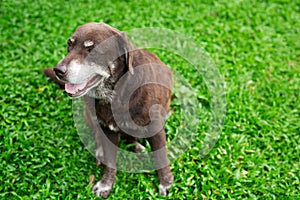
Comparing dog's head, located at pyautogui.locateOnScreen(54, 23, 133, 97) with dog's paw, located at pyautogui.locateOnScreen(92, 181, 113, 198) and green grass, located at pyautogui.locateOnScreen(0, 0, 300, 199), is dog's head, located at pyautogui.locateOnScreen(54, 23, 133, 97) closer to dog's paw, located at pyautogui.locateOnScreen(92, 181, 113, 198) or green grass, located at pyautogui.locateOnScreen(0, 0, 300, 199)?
dog's paw, located at pyautogui.locateOnScreen(92, 181, 113, 198)

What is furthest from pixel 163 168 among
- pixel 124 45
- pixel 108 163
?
pixel 124 45

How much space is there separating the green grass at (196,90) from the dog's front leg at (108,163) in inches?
4.2

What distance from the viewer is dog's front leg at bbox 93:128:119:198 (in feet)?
14.0

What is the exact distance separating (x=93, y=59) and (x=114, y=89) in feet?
1.51

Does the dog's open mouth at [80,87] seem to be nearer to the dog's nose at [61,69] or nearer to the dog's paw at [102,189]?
the dog's nose at [61,69]

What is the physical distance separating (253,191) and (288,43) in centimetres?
322

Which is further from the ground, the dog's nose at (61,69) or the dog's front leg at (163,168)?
the dog's nose at (61,69)

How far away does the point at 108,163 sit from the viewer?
4359 millimetres

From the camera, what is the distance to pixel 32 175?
14.4 feet

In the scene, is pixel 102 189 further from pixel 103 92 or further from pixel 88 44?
pixel 88 44

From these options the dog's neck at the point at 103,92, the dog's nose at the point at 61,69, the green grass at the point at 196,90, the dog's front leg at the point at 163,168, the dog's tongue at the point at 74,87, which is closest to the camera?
the dog's nose at the point at 61,69

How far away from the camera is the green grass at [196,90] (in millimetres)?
4387

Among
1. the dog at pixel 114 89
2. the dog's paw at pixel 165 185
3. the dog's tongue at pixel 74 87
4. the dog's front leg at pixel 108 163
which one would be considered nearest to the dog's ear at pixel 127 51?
the dog at pixel 114 89

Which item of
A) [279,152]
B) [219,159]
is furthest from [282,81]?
[219,159]
